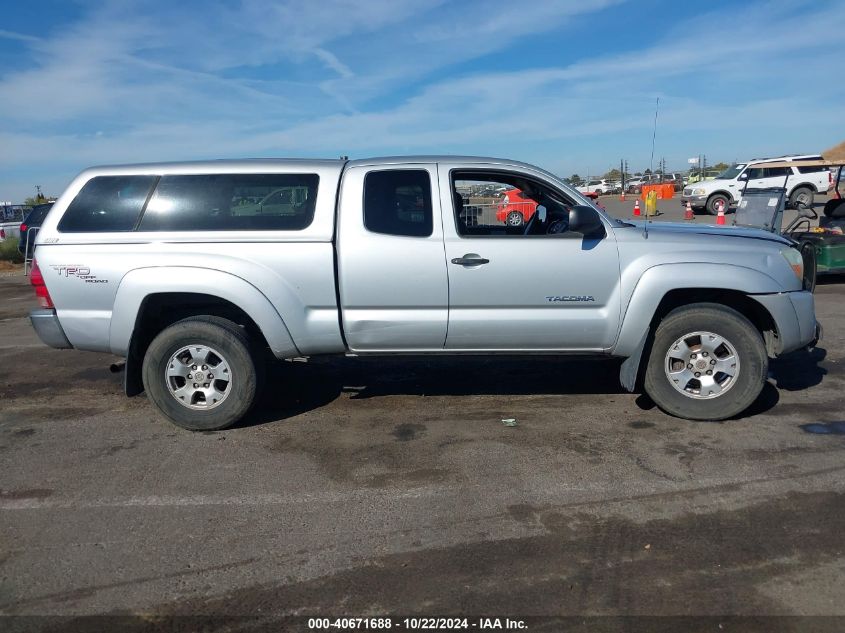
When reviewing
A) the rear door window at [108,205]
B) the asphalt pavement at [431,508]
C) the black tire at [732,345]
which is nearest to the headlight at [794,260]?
the black tire at [732,345]

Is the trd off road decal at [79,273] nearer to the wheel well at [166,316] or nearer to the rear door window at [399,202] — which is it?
the wheel well at [166,316]

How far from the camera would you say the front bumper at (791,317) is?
5.16 m

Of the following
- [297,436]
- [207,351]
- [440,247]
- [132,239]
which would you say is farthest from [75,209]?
[440,247]

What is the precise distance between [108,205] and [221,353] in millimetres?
1399

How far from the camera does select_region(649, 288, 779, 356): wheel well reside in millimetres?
5320

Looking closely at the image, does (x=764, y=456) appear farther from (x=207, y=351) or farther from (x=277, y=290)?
(x=207, y=351)

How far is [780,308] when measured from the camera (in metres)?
5.17

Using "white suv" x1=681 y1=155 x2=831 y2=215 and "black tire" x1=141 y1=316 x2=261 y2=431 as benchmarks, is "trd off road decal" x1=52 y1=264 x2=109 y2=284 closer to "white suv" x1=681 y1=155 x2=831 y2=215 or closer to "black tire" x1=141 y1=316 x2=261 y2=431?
"black tire" x1=141 y1=316 x2=261 y2=431

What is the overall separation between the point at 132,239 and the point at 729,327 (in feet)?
14.5

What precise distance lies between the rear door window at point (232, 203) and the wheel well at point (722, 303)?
2743mm

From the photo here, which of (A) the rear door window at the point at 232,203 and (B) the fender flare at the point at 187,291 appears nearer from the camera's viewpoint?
(B) the fender flare at the point at 187,291

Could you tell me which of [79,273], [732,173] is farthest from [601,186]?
[79,273]

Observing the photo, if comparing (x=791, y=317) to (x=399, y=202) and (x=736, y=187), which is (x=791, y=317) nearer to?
(x=399, y=202)

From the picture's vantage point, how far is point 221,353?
5.25m
